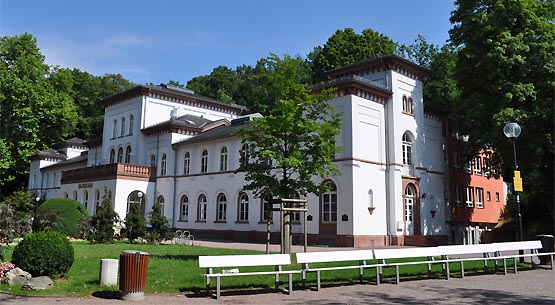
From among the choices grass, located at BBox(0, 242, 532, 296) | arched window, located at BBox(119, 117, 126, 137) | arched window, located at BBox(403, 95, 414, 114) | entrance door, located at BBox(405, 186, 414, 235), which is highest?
arched window, located at BBox(119, 117, 126, 137)

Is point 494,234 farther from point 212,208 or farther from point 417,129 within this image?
point 212,208

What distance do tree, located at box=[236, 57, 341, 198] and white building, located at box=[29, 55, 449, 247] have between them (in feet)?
30.9

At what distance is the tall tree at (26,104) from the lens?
40.1 meters

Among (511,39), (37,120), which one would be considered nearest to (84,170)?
(37,120)

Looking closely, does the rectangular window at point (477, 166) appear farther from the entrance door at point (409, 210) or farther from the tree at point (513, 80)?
the entrance door at point (409, 210)

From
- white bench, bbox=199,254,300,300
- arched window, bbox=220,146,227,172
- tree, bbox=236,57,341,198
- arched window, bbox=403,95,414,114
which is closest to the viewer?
white bench, bbox=199,254,300,300

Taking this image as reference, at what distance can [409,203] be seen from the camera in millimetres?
28422

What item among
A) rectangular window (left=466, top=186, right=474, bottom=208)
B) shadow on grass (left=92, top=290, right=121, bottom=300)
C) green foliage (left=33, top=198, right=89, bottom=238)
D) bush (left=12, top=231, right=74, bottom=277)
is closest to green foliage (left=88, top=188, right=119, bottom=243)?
green foliage (left=33, top=198, right=89, bottom=238)

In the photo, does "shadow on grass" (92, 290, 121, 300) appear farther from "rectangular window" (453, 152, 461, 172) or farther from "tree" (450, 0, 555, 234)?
"rectangular window" (453, 152, 461, 172)

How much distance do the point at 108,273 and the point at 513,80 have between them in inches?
910

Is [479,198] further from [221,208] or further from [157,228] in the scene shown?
[157,228]

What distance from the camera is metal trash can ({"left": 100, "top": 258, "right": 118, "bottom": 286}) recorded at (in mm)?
10398

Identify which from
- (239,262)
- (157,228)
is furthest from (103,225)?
(239,262)

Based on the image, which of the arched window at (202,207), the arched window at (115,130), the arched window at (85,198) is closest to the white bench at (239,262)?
the arched window at (202,207)
